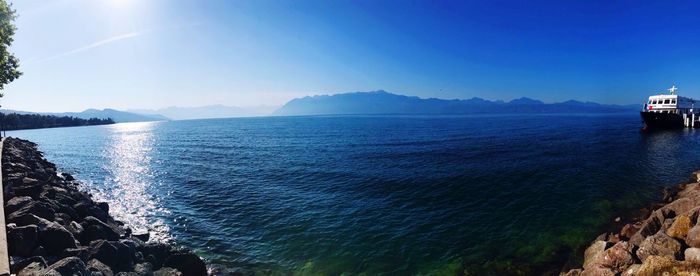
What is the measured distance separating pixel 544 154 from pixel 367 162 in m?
29.0

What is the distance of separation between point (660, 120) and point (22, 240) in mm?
118016

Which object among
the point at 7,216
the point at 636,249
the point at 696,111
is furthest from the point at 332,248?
the point at 696,111

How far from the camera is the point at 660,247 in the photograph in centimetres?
1279

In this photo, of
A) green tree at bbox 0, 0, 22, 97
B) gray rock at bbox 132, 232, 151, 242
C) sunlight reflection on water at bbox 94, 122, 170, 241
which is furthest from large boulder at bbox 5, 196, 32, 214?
green tree at bbox 0, 0, 22, 97

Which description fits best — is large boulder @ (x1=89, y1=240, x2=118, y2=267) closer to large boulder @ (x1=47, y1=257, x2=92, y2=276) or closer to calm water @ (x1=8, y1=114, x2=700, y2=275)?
large boulder @ (x1=47, y1=257, x2=92, y2=276)

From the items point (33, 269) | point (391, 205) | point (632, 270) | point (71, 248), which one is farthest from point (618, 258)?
point (71, 248)

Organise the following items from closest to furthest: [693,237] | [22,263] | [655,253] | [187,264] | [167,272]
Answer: [22,263] < [693,237] < [655,253] < [167,272] < [187,264]

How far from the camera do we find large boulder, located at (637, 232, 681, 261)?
12352 millimetres

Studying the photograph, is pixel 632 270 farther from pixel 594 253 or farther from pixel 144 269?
pixel 144 269

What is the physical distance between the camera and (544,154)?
5153 centimetres

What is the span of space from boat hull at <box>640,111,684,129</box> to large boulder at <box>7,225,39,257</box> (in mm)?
112738

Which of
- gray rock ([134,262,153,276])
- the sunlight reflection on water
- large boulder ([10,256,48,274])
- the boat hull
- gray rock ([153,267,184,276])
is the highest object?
the boat hull

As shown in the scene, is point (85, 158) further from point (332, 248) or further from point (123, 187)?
point (332, 248)

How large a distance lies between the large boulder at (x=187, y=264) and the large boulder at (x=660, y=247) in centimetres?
2051
